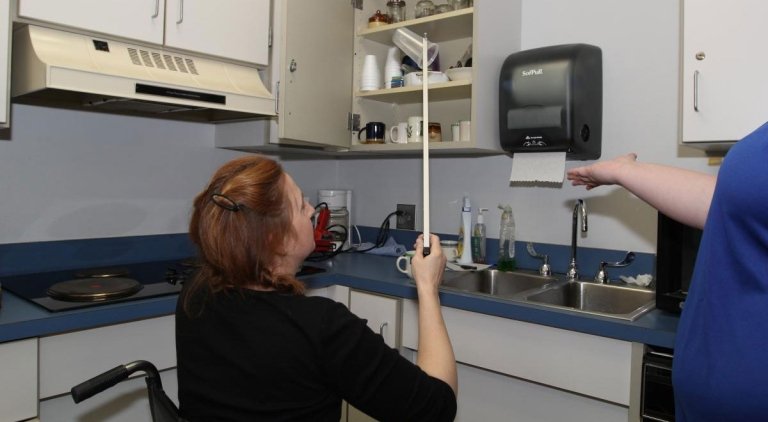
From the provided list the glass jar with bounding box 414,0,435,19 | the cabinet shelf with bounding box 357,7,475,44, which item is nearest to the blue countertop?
the cabinet shelf with bounding box 357,7,475,44

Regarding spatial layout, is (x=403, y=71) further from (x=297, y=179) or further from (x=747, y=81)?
(x=747, y=81)

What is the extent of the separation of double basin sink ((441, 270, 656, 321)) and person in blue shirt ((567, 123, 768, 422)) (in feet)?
2.53

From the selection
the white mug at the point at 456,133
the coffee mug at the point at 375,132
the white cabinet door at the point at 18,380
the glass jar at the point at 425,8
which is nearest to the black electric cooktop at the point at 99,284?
the white cabinet door at the point at 18,380

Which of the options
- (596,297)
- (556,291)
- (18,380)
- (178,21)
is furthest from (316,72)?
(18,380)

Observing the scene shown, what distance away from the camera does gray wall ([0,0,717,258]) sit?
1.96m

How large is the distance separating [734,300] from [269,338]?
0.72 m

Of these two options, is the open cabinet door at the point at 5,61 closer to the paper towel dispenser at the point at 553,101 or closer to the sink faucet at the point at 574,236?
the paper towel dispenser at the point at 553,101

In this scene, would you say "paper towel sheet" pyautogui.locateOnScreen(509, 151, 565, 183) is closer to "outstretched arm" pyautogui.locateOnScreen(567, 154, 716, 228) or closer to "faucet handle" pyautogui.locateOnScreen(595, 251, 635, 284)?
"faucet handle" pyautogui.locateOnScreen(595, 251, 635, 284)

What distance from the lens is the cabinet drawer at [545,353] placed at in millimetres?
1487

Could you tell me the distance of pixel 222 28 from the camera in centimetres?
205

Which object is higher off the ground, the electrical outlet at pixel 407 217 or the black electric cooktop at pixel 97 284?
the electrical outlet at pixel 407 217

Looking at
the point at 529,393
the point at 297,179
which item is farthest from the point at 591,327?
the point at 297,179

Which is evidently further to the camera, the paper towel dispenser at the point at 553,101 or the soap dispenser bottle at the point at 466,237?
the soap dispenser bottle at the point at 466,237

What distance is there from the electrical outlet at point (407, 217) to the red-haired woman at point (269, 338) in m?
1.61
